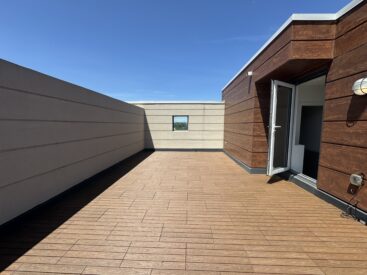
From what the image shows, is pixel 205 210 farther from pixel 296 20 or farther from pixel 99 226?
pixel 296 20

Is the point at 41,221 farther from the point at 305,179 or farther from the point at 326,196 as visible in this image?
the point at 305,179

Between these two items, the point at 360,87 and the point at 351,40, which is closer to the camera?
the point at 360,87

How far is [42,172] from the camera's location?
8.64ft

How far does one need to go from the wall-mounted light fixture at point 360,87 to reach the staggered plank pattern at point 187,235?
1.54 m

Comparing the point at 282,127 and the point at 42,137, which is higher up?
the point at 282,127

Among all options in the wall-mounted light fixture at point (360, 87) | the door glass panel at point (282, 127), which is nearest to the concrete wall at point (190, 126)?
the door glass panel at point (282, 127)

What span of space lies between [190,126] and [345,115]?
6694 millimetres

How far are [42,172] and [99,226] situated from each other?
1.14 meters

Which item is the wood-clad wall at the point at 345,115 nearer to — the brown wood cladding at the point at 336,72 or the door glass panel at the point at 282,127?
the brown wood cladding at the point at 336,72

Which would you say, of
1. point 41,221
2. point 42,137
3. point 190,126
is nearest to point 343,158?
point 41,221

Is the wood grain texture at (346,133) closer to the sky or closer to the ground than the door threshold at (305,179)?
closer to the sky

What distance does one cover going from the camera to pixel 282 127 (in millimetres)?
4559

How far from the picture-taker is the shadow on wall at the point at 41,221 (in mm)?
1768

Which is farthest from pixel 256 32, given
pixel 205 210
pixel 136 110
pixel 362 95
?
pixel 205 210
